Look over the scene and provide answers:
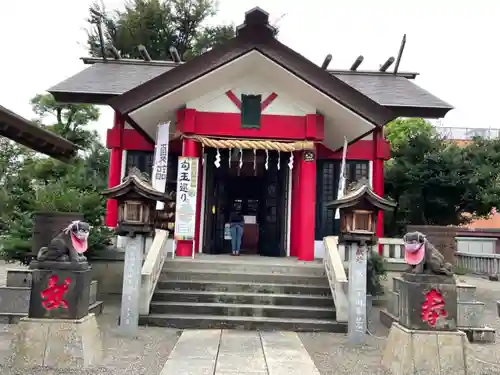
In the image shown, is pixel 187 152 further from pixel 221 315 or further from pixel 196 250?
pixel 221 315

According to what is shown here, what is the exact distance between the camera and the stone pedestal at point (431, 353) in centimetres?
594

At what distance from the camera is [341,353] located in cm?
720

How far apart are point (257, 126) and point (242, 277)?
3.94 m

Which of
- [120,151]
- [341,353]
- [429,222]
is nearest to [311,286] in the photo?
[341,353]

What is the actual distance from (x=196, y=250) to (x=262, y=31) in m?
5.90

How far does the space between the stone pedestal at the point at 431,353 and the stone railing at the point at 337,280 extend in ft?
8.07

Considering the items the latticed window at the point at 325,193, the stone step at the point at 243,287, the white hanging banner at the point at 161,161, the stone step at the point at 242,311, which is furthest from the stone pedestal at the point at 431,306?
the latticed window at the point at 325,193

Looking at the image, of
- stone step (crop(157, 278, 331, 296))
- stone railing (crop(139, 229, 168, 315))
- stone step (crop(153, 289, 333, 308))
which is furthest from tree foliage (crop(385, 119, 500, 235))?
stone railing (crop(139, 229, 168, 315))

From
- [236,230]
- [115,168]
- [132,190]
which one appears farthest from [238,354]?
[115,168]

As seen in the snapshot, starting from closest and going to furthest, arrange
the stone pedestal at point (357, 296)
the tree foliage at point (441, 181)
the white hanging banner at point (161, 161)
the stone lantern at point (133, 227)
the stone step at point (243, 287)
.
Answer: the stone pedestal at point (357, 296) → the stone lantern at point (133, 227) → the stone step at point (243, 287) → the white hanging banner at point (161, 161) → the tree foliage at point (441, 181)

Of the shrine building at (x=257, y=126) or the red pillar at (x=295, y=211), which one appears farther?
the red pillar at (x=295, y=211)

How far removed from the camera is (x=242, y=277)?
9.79 m

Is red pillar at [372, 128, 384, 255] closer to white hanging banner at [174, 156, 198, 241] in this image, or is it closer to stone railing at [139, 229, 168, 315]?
white hanging banner at [174, 156, 198, 241]

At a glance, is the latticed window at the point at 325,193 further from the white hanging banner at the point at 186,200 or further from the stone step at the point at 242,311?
the stone step at the point at 242,311
